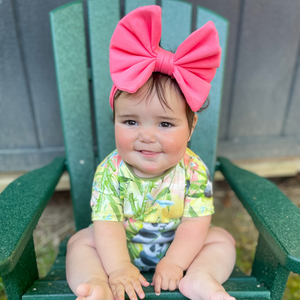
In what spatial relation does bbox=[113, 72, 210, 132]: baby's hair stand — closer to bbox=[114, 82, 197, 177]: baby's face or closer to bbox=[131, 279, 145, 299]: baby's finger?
bbox=[114, 82, 197, 177]: baby's face

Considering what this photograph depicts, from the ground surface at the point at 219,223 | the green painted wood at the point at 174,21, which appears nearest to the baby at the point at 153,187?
the green painted wood at the point at 174,21

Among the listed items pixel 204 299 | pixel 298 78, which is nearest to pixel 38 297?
pixel 204 299

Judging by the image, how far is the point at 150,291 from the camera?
797 mm

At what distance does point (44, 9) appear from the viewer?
1252mm

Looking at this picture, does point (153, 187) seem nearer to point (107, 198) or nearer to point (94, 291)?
point (107, 198)

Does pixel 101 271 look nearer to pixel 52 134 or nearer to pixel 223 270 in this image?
pixel 223 270

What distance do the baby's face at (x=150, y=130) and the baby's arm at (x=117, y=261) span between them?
25 cm

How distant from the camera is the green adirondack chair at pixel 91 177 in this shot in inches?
29.9

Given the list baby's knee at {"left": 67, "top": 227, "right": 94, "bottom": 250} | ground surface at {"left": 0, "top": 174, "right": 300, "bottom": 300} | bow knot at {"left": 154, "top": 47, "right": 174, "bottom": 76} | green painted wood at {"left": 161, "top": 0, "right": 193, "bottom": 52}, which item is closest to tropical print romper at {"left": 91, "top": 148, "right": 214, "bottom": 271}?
baby's knee at {"left": 67, "top": 227, "right": 94, "bottom": 250}

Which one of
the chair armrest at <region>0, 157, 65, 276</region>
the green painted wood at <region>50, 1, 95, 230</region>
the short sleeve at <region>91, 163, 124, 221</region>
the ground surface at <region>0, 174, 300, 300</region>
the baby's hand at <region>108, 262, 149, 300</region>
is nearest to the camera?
the chair armrest at <region>0, 157, 65, 276</region>

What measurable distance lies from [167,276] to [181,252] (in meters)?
0.09

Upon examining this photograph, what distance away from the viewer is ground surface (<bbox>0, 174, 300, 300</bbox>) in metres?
1.52

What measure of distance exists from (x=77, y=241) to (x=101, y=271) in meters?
0.16

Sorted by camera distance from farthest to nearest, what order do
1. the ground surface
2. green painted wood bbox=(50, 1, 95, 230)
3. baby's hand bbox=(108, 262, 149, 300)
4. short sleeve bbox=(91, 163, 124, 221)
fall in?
the ground surface → green painted wood bbox=(50, 1, 95, 230) → short sleeve bbox=(91, 163, 124, 221) → baby's hand bbox=(108, 262, 149, 300)
